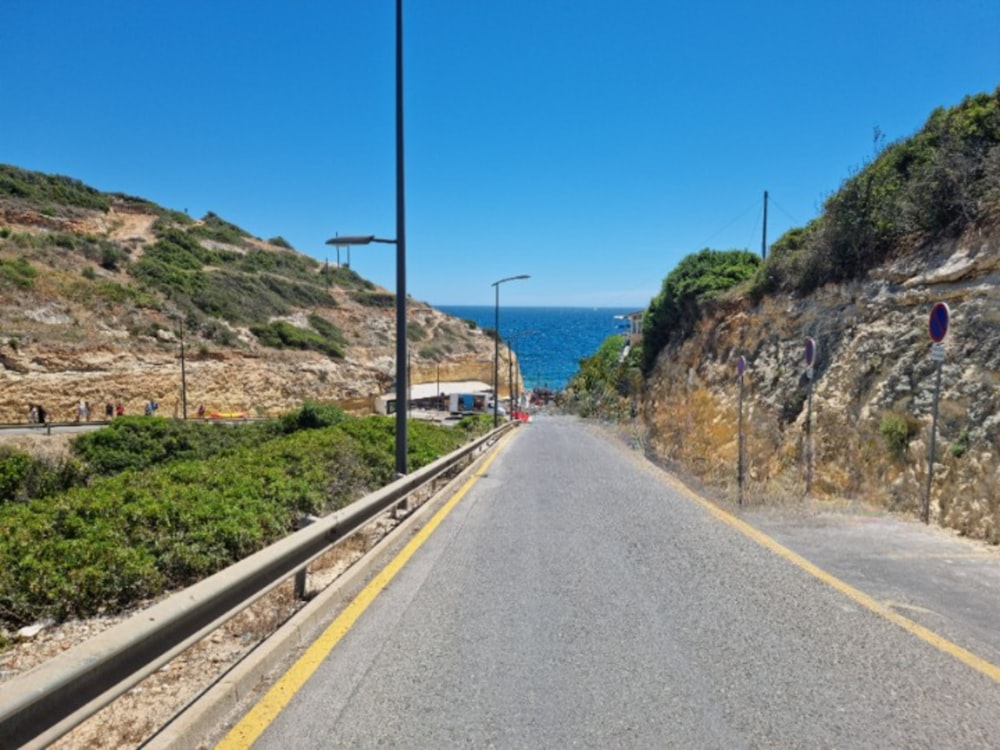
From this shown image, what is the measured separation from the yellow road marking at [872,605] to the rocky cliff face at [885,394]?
226 cm

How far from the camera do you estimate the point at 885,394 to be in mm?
10773

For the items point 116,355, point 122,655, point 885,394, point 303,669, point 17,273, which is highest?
point 17,273

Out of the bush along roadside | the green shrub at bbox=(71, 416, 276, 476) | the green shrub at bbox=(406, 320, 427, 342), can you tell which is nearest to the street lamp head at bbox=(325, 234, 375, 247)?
the bush along roadside

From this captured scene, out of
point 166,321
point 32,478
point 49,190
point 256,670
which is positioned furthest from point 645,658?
point 49,190

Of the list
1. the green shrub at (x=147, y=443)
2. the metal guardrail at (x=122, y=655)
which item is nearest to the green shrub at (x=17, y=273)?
the green shrub at (x=147, y=443)

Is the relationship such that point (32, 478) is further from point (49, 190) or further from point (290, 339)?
point (49, 190)

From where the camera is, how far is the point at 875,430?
10.7 metres

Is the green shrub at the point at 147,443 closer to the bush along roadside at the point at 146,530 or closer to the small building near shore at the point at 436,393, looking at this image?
the bush along roadside at the point at 146,530

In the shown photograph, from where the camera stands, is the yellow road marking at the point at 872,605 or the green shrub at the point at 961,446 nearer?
the yellow road marking at the point at 872,605

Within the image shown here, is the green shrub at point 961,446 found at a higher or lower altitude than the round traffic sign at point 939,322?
lower

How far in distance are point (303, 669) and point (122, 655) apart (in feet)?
4.07

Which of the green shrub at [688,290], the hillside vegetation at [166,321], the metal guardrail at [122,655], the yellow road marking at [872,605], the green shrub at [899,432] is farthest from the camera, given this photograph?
the hillside vegetation at [166,321]

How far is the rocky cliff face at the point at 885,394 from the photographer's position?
824 centimetres

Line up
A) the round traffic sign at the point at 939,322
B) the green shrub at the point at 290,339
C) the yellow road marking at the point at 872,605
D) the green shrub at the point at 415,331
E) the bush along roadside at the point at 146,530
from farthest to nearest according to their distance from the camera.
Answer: the green shrub at the point at 415,331
the green shrub at the point at 290,339
the round traffic sign at the point at 939,322
the bush along roadside at the point at 146,530
the yellow road marking at the point at 872,605
